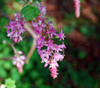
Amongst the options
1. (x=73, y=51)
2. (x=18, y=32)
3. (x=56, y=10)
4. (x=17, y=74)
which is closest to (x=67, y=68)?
(x=73, y=51)

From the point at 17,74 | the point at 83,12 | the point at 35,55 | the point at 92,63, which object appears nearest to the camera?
the point at 17,74

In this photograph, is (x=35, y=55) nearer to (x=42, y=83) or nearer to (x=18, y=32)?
(x=42, y=83)

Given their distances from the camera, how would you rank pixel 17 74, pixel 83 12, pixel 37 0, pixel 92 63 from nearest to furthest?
pixel 37 0, pixel 17 74, pixel 92 63, pixel 83 12

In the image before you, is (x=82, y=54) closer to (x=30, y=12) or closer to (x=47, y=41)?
(x=47, y=41)

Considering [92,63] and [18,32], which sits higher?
[92,63]

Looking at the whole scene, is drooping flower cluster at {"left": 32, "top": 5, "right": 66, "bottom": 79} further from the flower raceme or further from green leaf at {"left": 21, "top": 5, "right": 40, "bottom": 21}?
green leaf at {"left": 21, "top": 5, "right": 40, "bottom": 21}

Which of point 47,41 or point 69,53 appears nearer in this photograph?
point 47,41

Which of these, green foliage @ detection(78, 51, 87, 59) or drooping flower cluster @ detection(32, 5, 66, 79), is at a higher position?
green foliage @ detection(78, 51, 87, 59)

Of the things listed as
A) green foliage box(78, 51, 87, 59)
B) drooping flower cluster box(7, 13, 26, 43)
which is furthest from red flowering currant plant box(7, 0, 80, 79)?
green foliage box(78, 51, 87, 59)

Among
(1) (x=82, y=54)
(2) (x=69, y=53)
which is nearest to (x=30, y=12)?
(2) (x=69, y=53)
